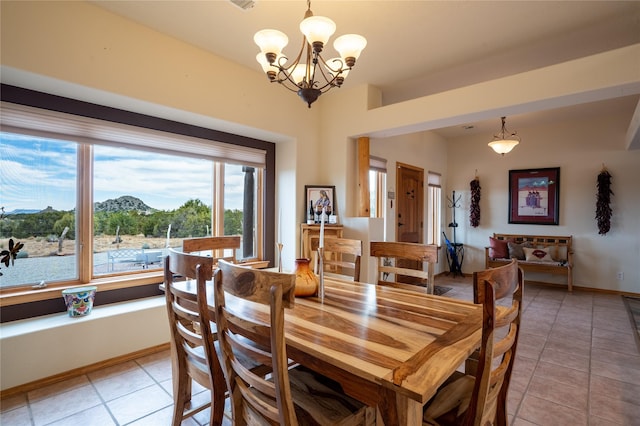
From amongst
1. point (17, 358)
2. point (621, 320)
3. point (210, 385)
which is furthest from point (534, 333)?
point (17, 358)

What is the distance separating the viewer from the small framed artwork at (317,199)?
3.99 m

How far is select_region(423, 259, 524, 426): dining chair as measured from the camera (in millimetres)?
999

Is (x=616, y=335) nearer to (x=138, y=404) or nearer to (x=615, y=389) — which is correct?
(x=615, y=389)

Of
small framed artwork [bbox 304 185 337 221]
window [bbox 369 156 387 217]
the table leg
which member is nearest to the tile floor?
the table leg

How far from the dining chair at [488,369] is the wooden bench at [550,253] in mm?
4716

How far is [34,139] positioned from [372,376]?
3.14 m

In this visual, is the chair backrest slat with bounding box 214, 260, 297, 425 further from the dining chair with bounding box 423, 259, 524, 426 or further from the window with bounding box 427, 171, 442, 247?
the window with bounding box 427, 171, 442, 247

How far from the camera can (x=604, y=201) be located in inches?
196

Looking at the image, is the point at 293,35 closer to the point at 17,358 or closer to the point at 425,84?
the point at 425,84

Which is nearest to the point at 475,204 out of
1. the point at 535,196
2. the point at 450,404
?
the point at 535,196

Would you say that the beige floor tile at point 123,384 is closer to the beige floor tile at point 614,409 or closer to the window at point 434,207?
the beige floor tile at point 614,409

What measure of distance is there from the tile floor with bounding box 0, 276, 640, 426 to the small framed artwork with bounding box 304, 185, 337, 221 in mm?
2213

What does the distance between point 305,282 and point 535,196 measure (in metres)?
5.68

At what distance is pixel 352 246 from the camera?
2293 mm
